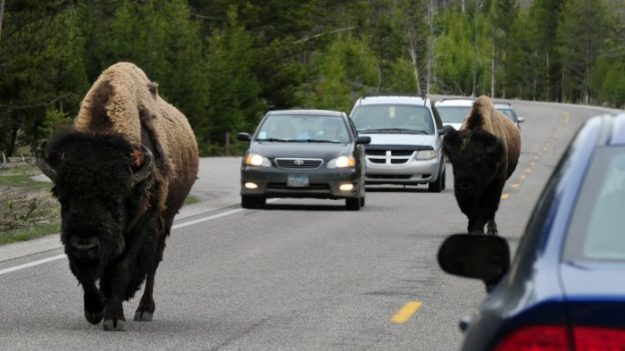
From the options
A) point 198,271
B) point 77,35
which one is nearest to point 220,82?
point 77,35

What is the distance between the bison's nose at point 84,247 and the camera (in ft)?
34.6

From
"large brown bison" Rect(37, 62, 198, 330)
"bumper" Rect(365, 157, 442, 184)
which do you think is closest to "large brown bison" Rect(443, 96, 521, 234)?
"large brown bison" Rect(37, 62, 198, 330)

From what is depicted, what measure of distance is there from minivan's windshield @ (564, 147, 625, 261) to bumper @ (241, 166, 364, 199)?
20.5 metres

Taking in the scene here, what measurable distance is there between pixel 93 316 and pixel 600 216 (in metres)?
7.57

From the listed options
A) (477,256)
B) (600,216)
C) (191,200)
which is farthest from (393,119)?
(600,216)

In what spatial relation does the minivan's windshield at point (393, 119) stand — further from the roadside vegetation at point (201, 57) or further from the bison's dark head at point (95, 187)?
the bison's dark head at point (95, 187)

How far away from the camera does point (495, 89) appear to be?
643 ft

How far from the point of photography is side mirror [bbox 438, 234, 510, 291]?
14.9ft

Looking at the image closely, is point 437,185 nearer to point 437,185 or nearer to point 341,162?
point 437,185

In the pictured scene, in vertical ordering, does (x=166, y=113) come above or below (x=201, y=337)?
above

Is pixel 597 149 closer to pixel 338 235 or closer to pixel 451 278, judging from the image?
pixel 451 278

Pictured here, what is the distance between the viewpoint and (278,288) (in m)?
13.9

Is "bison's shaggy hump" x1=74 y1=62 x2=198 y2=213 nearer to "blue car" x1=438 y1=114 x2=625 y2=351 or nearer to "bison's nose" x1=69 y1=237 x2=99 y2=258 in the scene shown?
"bison's nose" x1=69 y1=237 x2=99 y2=258

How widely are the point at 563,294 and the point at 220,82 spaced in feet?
167
